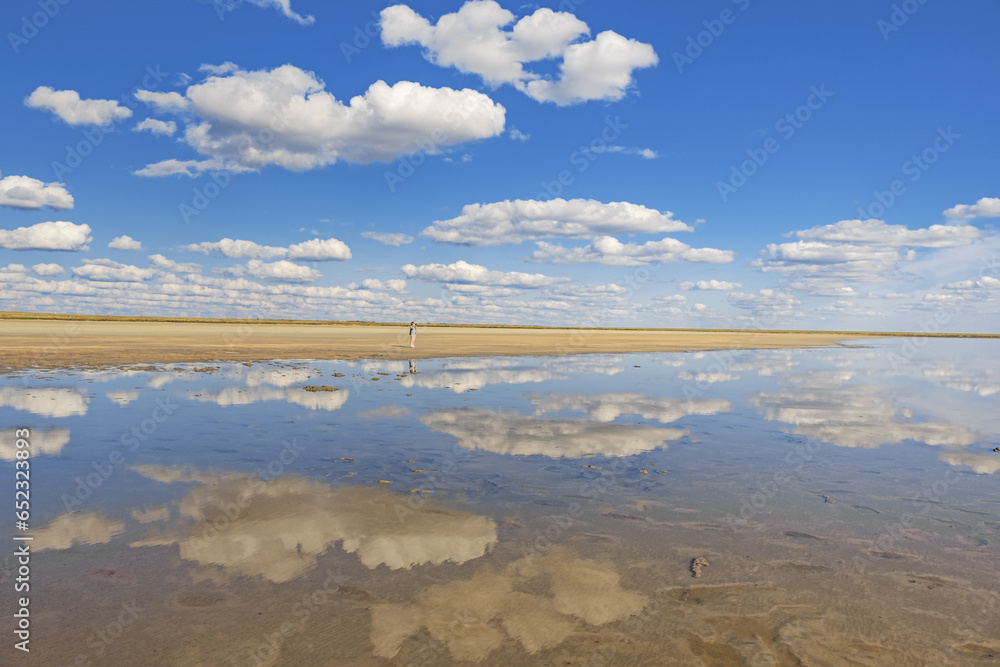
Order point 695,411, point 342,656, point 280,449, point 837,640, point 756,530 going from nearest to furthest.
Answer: point 342,656, point 837,640, point 756,530, point 280,449, point 695,411

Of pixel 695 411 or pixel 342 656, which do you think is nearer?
pixel 342 656

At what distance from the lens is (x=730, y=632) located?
17.7 ft

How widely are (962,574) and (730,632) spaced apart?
11.7 feet

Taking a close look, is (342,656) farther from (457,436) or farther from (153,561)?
(457,436)

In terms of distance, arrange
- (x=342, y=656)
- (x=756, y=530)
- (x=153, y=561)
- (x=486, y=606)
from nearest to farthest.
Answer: (x=342, y=656) < (x=486, y=606) < (x=153, y=561) < (x=756, y=530)

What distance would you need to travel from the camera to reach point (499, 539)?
755 centimetres

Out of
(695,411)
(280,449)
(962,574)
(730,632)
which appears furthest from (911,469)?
(280,449)

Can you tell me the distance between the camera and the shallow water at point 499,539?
523 centimetres

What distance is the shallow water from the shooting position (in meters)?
5.23

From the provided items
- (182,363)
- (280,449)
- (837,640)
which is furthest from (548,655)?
(182,363)

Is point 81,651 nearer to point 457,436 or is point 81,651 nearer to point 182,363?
point 457,436

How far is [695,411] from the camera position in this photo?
18266 millimetres

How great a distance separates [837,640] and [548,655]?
277 cm

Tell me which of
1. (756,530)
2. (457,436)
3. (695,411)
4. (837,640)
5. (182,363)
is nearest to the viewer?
(837,640)
